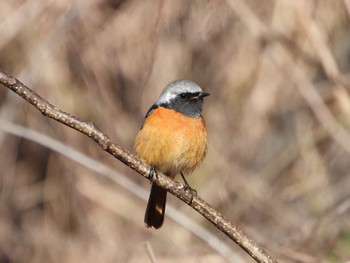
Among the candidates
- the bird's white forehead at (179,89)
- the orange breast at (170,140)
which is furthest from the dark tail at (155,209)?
the bird's white forehead at (179,89)

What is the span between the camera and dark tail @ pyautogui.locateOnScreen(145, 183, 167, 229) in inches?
173

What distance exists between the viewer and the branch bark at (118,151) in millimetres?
2600

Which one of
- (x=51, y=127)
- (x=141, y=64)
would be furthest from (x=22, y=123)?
(x=141, y=64)

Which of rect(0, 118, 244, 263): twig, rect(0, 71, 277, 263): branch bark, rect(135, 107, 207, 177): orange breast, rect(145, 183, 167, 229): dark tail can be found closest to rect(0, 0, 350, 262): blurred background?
rect(145, 183, 167, 229): dark tail

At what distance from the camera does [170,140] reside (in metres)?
4.19

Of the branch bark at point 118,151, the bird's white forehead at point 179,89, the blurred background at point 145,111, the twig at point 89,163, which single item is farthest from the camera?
the blurred background at point 145,111

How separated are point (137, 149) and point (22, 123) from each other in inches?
92.4

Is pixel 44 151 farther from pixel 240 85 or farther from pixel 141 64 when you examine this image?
pixel 240 85

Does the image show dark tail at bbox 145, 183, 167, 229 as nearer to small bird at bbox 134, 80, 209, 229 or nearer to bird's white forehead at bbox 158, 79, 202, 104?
small bird at bbox 134, 80, 209, 229

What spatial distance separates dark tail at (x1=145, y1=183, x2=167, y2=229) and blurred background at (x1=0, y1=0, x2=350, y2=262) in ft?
4.35

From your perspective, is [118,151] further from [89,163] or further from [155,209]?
[155,209]

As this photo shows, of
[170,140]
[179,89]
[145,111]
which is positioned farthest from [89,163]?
[145,111]

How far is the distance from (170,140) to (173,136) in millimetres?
32

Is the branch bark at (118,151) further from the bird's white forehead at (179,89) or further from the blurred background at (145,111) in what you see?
the blurred background at (145,111)
